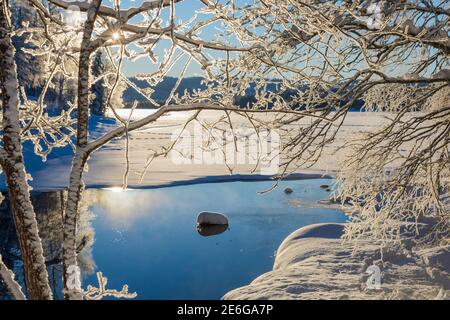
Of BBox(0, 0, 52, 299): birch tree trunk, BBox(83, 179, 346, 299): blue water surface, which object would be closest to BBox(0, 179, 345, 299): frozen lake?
BBox(83, 179, 346, 299): blue water surface

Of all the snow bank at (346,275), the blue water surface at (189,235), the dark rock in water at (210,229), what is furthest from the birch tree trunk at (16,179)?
the dark rock in water at (210,229)

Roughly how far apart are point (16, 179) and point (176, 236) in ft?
36.1

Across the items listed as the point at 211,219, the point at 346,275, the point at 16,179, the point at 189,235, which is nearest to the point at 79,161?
the point at 16,179

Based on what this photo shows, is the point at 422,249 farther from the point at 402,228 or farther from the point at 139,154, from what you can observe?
the point at 139,154

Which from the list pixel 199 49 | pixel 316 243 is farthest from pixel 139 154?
pixel 199 49

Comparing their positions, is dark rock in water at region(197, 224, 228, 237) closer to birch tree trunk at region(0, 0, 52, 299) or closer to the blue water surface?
the blue water surface

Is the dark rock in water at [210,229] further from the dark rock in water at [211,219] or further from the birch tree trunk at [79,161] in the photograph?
the birch tree trunk at [79,161]

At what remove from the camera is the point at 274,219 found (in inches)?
564

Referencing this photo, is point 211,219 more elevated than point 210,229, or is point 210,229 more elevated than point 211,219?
point 211,219

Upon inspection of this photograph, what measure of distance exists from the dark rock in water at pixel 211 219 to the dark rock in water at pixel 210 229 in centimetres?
11

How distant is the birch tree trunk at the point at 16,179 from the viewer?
6.73 feet

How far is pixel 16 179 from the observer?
206cm

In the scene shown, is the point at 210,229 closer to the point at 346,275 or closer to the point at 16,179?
the point at 346,275

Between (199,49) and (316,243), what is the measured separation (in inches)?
338
